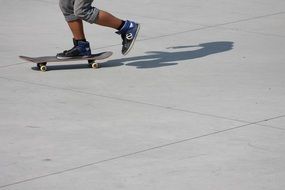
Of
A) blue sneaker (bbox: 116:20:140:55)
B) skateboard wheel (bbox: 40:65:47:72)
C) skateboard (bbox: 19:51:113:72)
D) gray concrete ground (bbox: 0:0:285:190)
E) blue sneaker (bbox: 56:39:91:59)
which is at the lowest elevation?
gray concrete ground (bbox: 0:0:285:190)

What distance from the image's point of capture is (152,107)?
26.8 ft

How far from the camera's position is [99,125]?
7.58 m

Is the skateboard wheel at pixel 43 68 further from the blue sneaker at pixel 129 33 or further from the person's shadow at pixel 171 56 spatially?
the blue sneaker at pixel 129 33

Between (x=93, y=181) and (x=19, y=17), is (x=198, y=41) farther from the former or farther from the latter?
(x=93, y=181)

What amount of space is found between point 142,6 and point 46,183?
7.54 meters

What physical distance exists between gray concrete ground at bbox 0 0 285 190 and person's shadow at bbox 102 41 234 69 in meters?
0.01

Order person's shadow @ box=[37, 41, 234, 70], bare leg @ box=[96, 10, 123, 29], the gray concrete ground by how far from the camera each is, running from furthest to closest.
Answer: person's shadow @ box=[37, 41, 234, 70], bare leg @ box=[96, 10, 123, 29], the gray concrete ground

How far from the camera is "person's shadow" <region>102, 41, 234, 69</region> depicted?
999 cm

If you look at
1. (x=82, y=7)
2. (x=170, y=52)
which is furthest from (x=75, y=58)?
(x=170, y=52)

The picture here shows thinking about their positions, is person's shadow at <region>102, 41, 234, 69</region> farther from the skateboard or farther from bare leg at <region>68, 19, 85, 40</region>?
bare leg at <region>68, 19, 85, 40</region>

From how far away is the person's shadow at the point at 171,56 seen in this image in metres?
9.99

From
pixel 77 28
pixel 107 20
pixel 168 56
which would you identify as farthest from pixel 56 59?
pixel 168 56

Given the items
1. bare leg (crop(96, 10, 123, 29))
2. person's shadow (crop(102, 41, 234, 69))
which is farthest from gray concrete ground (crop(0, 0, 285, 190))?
bare leg (crop(96, 10, 123, 29))

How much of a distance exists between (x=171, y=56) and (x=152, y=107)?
229 centimetres
